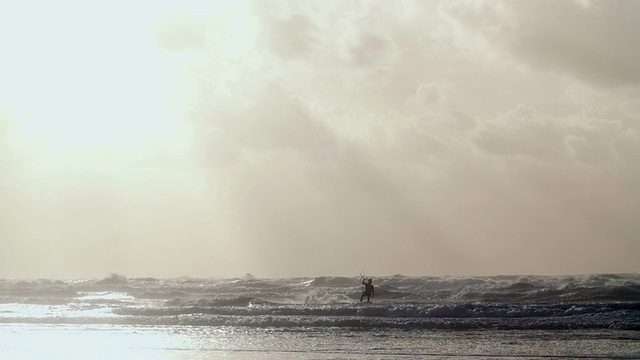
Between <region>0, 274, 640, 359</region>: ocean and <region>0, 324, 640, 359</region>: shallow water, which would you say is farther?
<region>0, 274, 640, 359</region>: ocean

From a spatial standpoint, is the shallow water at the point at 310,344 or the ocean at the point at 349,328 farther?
the ocean at the point at 349,328

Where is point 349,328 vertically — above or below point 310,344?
above

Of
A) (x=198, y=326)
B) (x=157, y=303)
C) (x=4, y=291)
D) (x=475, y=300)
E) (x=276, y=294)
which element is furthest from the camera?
(x=4, y=291)

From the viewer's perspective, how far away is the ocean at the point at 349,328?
71.4 ft

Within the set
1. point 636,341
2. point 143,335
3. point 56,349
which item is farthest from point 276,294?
point 636,341

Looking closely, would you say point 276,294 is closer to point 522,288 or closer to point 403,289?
point 403,289

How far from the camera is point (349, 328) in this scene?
28.8 m

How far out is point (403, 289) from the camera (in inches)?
2039

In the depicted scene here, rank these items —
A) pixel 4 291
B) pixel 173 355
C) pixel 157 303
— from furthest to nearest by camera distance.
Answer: pixel 4 291 < pixel 157 303 < pixel 173 355

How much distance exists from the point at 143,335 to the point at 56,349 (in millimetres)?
3942

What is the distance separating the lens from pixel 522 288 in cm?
4616

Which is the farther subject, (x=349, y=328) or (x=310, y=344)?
(x=349, y=328)

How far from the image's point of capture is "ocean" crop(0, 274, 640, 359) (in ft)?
71.4

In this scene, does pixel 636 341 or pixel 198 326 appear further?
pixel 198 326
